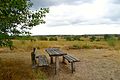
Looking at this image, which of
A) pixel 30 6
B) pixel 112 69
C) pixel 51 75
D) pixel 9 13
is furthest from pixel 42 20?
pixel 112 69

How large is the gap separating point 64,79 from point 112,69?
3.43 m

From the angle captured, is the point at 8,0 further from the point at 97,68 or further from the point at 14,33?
the point at 97,68

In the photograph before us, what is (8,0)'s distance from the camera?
1199cm

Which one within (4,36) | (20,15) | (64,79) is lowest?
(64,79)

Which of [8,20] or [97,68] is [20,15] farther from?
[97,68]

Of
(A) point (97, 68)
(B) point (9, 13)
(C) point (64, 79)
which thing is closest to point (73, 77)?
(C) point (64, 79)

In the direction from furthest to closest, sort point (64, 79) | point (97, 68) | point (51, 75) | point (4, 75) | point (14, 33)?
point (97, 68) → point (14, 33) → point (51, 75) → point (64, 79) → point (4, 75)

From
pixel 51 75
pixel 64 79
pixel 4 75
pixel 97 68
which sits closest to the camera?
pixel 4 75

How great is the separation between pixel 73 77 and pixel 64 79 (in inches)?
21.9

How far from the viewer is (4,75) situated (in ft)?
33.7

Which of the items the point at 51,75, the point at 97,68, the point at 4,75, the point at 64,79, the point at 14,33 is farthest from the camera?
the point at 97,68

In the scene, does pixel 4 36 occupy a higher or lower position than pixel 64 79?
higher

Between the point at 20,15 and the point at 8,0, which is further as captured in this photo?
the point at 20,15

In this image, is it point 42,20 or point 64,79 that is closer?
point 64,79
